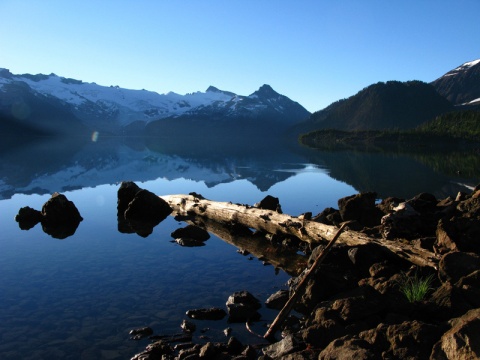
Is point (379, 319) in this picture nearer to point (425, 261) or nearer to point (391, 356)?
point (391, 356)

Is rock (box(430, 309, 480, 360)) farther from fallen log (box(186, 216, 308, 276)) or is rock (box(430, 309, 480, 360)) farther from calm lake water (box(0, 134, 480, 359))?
fallen log (box(186, 216, 308, 276))

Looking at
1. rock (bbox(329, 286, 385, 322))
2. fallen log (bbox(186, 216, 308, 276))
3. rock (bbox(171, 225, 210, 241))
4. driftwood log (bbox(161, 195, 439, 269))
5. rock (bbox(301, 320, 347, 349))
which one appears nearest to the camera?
rock (bbox(301, 320, 347, 349))

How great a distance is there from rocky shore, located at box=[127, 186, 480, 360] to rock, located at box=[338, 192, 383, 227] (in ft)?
20.4

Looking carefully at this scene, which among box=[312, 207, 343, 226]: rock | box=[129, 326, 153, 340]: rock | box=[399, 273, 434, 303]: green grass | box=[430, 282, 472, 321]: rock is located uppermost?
→ box=[430, 282, 472, 321]: rock

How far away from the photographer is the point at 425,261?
11922 mm

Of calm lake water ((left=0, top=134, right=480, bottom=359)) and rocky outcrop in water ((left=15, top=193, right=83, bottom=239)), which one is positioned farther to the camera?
rocky outcrop in water ((left=15, top=193, right=83, bottom=239))

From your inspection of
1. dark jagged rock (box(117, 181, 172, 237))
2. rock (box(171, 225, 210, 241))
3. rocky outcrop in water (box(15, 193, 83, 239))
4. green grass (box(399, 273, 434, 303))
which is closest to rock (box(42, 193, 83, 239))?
rocky outcrop in water (box(15, 193, 83, 239))

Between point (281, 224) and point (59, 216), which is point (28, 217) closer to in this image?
point (59, 216)

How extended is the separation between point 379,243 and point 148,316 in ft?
25.8

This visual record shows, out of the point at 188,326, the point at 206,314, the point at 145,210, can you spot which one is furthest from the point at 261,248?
the point at 145,210

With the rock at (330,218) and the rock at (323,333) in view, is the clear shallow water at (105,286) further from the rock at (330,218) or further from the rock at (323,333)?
the rock at (330,218)

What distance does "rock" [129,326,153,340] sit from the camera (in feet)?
32.7

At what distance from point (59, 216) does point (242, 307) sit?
16.3m

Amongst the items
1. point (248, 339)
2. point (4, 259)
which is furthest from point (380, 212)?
point (4, 259)
